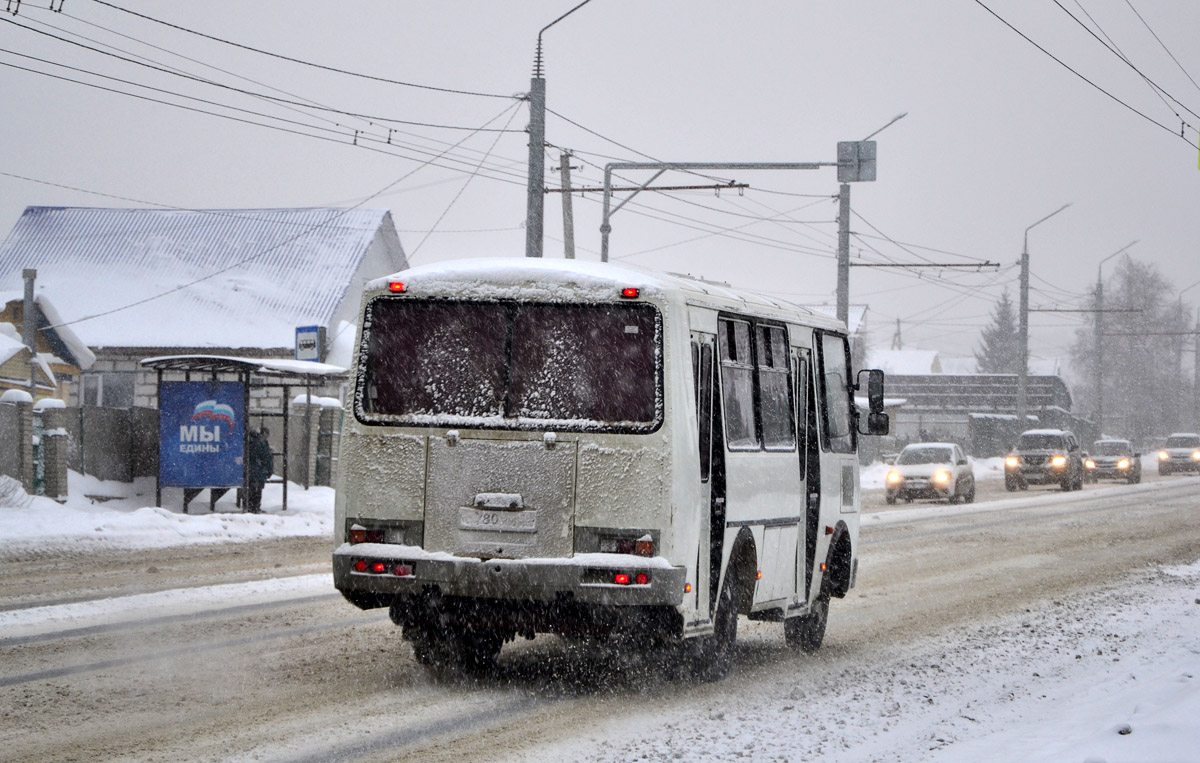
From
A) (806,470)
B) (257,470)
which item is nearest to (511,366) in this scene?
(806,470)

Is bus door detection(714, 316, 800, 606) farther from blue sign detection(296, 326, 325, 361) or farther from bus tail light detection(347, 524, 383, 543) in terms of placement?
blue sign detection(296, 326, 325, 361)

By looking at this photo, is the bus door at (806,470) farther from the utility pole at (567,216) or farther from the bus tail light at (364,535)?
the utility pole at (567,216)

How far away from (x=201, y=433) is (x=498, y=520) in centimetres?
1736

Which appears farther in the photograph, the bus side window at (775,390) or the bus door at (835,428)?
the bus door at (835,428)

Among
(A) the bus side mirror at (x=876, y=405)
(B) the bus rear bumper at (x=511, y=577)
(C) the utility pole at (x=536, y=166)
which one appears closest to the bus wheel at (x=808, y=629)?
(A) the bus side mirror at (x=876, y=405)

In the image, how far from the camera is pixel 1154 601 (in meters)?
15.1

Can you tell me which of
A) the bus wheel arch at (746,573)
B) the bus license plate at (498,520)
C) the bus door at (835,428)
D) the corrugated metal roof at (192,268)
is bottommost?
the bus wheel arch at (746,573)

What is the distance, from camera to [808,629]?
11.4 meters

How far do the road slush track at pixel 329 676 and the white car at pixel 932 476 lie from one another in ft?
63.8

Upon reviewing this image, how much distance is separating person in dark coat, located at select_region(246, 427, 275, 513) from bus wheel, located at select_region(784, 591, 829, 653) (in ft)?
52.1

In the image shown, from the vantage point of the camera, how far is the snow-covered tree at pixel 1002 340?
4176 inches

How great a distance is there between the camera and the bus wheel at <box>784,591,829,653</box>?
37.4 feet

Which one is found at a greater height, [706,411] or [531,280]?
[531,280]

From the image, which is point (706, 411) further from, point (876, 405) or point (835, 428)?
point (876, 405)
